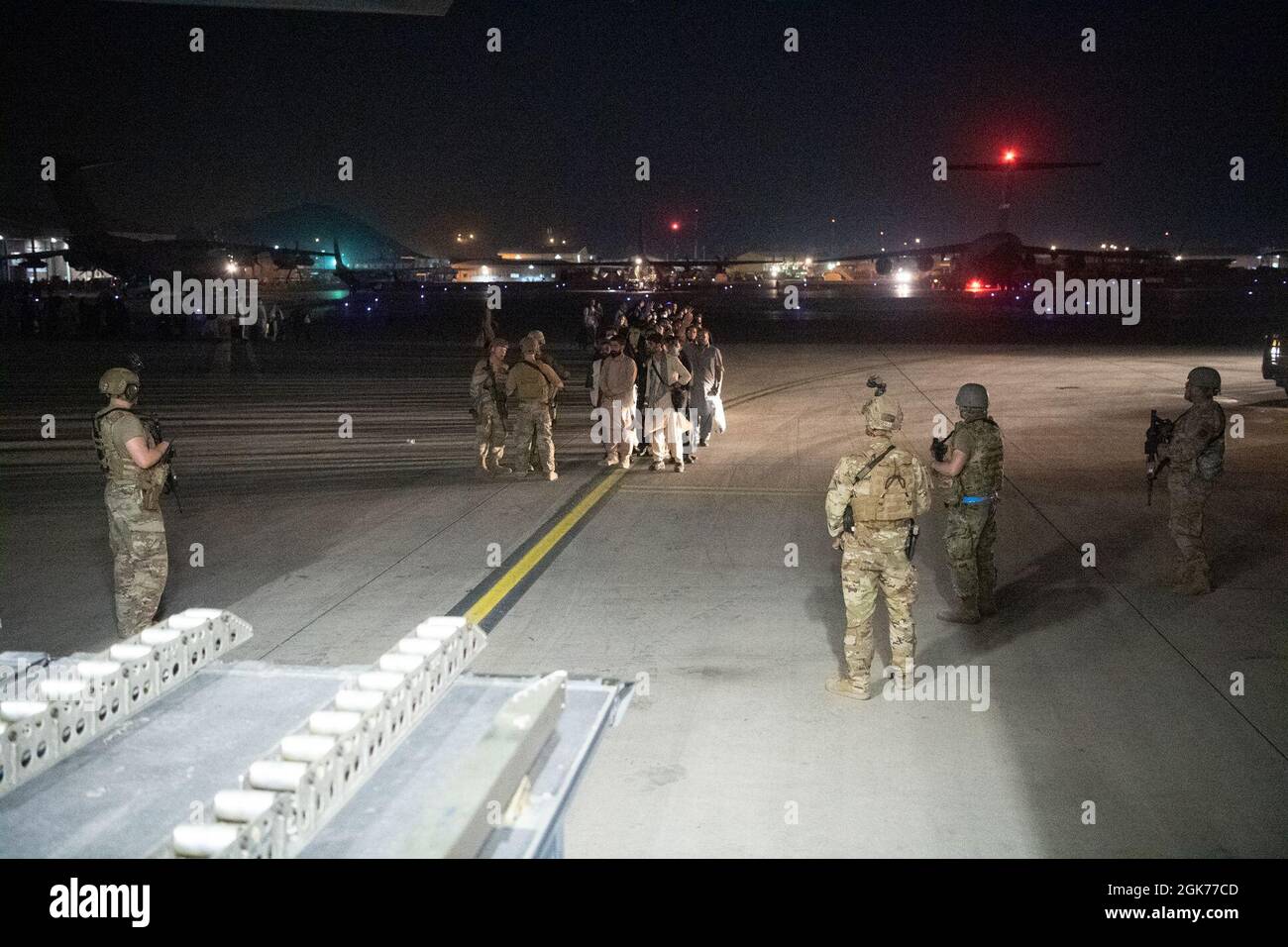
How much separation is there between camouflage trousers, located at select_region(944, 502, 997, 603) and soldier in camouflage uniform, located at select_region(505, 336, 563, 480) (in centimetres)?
624

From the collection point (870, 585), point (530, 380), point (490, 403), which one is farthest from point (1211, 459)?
point (490, 403)

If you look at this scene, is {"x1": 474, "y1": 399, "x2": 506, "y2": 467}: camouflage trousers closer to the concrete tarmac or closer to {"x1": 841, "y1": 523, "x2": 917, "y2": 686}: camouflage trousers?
the concrete tarmac

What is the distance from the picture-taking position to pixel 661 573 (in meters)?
9.38

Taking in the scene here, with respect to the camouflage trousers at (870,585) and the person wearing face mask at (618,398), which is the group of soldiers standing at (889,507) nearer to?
the camouflage trousers at (870,585)

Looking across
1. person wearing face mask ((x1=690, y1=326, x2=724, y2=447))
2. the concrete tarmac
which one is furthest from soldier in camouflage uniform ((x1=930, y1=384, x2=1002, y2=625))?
person wearing face mask ((x1=690, y1=326, x2=724, y2=447))

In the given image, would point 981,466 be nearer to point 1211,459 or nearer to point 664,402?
point 1211,459

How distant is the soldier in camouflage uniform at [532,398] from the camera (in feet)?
43.0

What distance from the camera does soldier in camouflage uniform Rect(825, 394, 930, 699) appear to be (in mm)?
6605

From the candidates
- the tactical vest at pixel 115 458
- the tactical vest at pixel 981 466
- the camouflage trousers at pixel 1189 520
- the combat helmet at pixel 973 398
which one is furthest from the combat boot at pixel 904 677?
the tactical vest at pixel 115 458

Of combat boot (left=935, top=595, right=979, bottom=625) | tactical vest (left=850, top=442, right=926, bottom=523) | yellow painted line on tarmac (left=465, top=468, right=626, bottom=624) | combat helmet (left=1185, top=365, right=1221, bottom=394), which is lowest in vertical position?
combat boot (left=935, top=595, right=979, bottom=625)

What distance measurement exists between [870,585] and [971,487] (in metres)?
1.72
